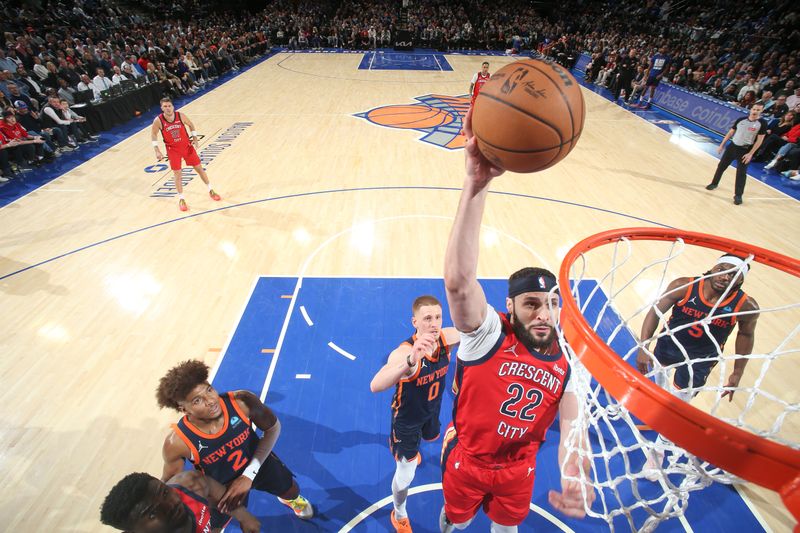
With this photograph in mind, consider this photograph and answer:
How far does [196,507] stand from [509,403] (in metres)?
1.69

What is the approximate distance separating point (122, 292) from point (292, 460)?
350 cm

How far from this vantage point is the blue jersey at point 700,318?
2.99 metres

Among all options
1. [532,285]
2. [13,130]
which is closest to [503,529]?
[532,285]

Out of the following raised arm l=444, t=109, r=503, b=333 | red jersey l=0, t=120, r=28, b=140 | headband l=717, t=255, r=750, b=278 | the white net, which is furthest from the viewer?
red jersey l=0, t=120, r=28, b=140

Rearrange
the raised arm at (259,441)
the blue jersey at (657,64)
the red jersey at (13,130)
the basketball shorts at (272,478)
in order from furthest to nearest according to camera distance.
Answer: the blue jersey at (657,64) < the red jersey at (13,130) < the basketball shorts at (272,478) < the raised arm at (259,441)

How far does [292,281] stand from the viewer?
214 inches

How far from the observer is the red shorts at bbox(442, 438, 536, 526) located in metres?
2.14

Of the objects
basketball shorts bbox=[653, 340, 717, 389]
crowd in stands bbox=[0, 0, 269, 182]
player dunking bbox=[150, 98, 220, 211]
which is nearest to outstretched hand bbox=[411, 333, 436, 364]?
basketball shorts bbox=[653, 340, 717, 389]

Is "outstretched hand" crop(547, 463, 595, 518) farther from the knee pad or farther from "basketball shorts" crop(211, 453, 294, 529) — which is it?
"basketball shorts" crop(211, 453, 294, 529)

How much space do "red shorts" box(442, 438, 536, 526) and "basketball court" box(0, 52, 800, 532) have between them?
36.6 inches

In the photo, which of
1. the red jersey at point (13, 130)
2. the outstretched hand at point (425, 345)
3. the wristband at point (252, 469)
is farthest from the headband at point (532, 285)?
the red jersey at point (13, 130)

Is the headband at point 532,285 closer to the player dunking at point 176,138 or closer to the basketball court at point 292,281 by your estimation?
the basketball court at point 292,281

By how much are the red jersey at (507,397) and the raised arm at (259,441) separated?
1.26 m

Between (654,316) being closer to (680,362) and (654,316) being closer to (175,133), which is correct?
(680,362)
